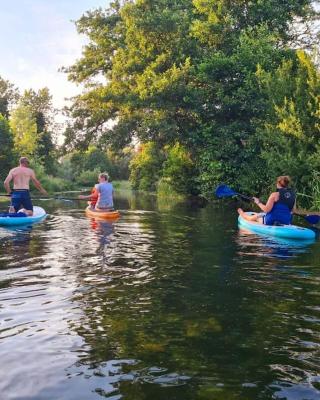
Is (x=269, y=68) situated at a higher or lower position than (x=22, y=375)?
higher

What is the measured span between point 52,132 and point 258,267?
54.5 metres

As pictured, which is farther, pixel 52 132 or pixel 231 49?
pixel 52 132

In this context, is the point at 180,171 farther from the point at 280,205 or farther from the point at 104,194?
the point at 280,205

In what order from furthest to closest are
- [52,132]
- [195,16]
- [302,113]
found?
[52,132], [195,16], [302,113]

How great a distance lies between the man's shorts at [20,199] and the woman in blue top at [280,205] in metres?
7.53

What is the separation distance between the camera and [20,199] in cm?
1516

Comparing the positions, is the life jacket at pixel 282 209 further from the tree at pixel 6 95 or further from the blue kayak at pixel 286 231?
the tree at pixel 6 95

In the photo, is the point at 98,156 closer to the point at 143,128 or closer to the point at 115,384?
the point at 143,128

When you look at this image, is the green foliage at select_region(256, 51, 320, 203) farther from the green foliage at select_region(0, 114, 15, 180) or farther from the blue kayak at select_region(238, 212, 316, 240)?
the green foliage at select_region(0, 114, 15, 180)

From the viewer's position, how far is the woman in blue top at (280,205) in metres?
12.3

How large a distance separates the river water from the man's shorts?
481 cm

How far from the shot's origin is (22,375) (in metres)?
3.94

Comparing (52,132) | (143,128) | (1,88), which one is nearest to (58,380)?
(143,128)

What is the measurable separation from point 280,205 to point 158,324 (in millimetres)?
8215
